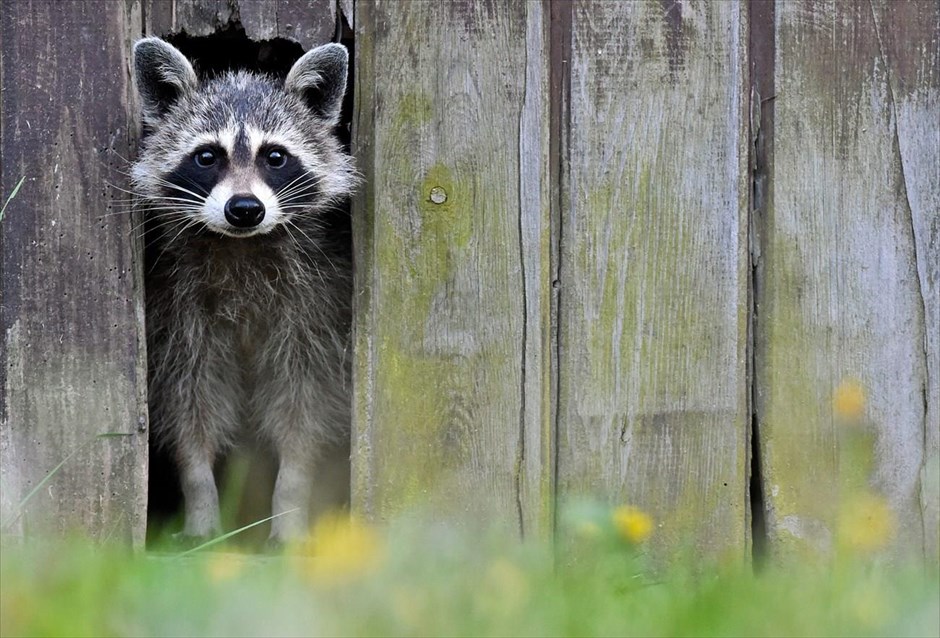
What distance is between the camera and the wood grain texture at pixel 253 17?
3961 millimetres

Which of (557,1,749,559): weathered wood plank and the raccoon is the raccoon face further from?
(557,1,749,559): weathered wood plank

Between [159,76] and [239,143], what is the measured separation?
1.13 ft

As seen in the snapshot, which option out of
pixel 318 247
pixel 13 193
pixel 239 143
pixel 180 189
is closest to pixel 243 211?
pixel 180 189

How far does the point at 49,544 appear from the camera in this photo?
11.9ft

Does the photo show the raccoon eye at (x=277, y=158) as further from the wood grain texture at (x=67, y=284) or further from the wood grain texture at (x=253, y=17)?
the wood grain texture at (x=67, y=284)

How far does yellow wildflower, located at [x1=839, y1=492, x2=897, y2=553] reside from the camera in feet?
12.3

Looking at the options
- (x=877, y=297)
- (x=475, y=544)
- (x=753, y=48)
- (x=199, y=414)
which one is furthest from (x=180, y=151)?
(x=877, y=297)

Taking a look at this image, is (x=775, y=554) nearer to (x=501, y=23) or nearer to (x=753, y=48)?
(x=753, y=48)

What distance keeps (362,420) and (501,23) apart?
1344 millimetres

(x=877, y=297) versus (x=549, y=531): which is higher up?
(x=877, y=297)

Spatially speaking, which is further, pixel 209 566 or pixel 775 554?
pixel 775 554

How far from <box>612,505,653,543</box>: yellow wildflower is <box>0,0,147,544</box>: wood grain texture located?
1506 mm

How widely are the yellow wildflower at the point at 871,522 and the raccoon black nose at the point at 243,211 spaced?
2.06m

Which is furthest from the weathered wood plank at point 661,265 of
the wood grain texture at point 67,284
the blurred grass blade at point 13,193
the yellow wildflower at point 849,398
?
the blurred grass blade at point 13,193
